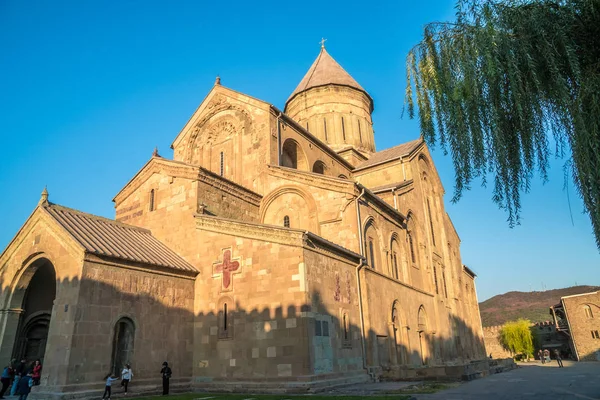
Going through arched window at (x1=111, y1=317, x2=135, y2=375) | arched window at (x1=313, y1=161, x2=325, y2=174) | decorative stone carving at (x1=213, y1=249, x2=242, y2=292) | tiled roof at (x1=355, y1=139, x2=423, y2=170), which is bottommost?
arched window at (x1=111, y1=317, x2=135, y2=375)

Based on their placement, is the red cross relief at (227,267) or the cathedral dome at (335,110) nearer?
the red cross relief at (227,267)

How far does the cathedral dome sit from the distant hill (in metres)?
60.8

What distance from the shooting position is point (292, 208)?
1869cm

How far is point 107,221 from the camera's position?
1584 centimetres

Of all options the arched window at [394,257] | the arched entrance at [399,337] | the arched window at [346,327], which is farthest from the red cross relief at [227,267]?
the arched window at [394,257]

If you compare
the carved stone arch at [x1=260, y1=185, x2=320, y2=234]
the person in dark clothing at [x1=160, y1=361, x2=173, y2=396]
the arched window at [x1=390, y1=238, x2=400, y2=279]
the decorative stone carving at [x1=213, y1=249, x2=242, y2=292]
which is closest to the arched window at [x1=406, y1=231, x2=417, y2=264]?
the arched window at [x1=390, y1=238, x2=400, y2=279]

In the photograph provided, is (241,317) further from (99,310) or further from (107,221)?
(107,221)

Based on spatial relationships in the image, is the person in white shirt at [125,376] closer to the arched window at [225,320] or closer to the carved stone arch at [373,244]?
the arched window at [225,320]

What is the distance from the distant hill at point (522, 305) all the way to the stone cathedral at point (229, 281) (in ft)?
224

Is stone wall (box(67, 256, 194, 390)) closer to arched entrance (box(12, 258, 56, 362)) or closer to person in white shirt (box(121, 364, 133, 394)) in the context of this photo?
person in white shirt (box(121, 364, 133, 394))

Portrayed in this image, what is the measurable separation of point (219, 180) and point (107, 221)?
458cm

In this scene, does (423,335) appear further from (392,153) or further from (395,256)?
(392,153)

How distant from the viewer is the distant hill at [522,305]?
80.8 metres

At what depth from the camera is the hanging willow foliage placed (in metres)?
5.95
